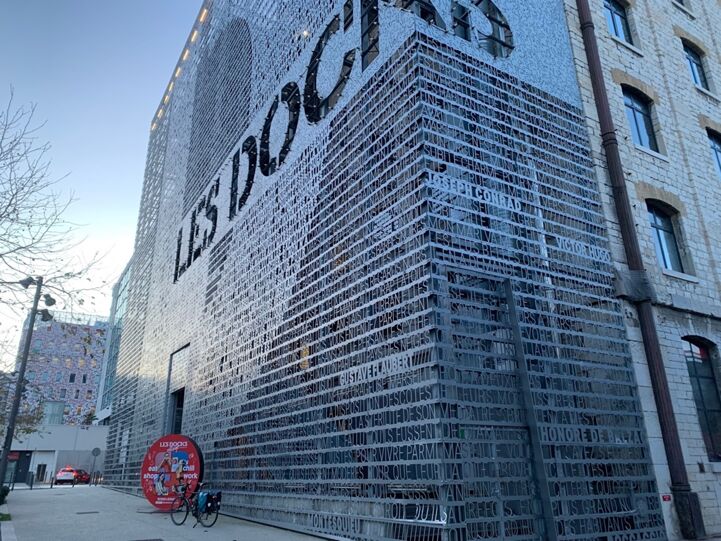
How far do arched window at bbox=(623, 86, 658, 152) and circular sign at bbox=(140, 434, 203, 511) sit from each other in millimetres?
15502

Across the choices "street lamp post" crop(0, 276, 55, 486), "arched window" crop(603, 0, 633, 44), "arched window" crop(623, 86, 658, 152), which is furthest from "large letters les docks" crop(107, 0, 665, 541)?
"street lamp post" crop(0, 276, 55, 486)

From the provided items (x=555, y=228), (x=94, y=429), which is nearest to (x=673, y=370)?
(x=555, y=228)

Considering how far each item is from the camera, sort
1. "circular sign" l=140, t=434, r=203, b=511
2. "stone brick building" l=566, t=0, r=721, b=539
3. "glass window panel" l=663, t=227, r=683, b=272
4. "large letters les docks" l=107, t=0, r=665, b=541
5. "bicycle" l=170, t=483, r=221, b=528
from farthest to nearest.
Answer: "circular sign" l=140, t=434, r=203, b=511
"glass window panel" l=663, t=227, r=683, b=272
"bicycle" l=170, t=483, r=221, b=528
"stone brick building" l=566, t=0, r=721, b=539
"large letters les docks" l=107, t=0, r=665, b=541

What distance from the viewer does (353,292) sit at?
10523 mm

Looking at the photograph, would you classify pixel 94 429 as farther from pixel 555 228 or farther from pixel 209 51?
pixel 555 228

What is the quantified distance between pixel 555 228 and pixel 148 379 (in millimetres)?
24350

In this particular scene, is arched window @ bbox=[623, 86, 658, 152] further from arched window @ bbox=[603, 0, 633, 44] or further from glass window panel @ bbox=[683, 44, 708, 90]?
glass window panel @ bbox=[683, 44, 708, 90]

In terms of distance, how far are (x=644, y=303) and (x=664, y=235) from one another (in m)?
3.11

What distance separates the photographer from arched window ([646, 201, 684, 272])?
13.4 meters

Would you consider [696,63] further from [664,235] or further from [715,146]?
[664,235]

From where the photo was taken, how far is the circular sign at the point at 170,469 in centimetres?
1498

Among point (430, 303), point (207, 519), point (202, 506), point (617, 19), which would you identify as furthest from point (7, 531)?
point (617, 19)

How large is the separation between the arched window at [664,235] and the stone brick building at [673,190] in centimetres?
3

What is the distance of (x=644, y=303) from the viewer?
38.8ft
